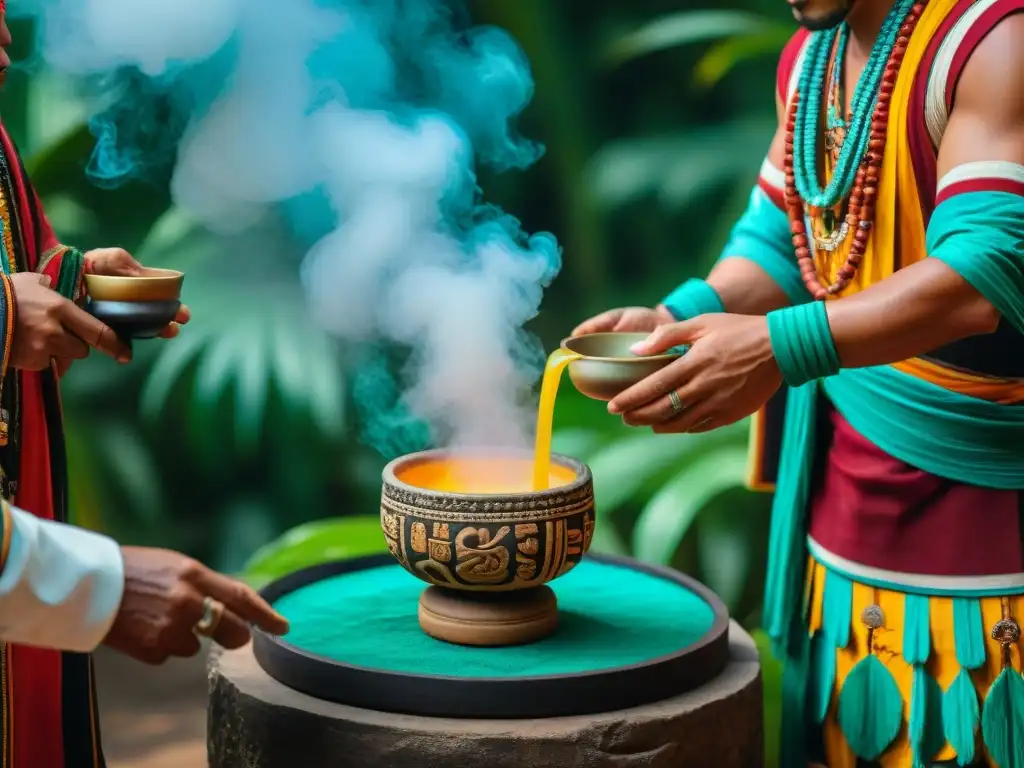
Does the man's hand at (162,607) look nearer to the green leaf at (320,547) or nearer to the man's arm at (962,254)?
the man's arm at (962,254)

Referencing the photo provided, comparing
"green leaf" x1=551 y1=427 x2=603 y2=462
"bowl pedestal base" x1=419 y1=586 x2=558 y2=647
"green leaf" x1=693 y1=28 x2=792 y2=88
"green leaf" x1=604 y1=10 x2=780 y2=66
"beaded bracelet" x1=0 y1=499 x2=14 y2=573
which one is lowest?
"green leaf" x1=551 y1=427 x2=603 y2=462

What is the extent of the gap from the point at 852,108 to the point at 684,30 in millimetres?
2347

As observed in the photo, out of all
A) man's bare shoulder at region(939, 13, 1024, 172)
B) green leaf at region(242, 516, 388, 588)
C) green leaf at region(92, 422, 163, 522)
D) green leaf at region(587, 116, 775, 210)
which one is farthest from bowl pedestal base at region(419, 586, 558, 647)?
green leaf at region(92, 422, 163, 522)

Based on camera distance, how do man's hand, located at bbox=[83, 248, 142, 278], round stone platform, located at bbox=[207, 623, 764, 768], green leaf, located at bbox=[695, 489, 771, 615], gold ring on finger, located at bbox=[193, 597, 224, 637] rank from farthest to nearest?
1. green leaf, located at bbox=[695, 489, 771, 615]
2. man's hand, located at bbox=[83, 248, 142, 278]
3. round stone platform, located at bbox=[207, 623, 764, 768]
4. gold ring on finger, located at bbox=[193, 597, 224, 637]

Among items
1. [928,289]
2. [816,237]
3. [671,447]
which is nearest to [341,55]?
[671,447]

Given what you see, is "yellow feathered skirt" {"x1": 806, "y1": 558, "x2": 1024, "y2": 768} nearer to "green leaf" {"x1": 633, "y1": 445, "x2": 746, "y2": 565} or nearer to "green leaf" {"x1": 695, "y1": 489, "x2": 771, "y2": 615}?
"green leaf" {"x1": 633, "y1": 445, "x2": 746, "y2": 565}

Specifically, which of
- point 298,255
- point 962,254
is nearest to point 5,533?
point 962,254

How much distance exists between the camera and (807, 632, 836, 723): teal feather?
2246 mm

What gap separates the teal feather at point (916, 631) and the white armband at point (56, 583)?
4.26 feet

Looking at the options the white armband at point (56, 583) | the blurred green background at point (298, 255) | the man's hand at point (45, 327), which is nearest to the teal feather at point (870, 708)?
the white armband at point (56, 583)

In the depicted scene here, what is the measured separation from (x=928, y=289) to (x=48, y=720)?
1674 millimetres

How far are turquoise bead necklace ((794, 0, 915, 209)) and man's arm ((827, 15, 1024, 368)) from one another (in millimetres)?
184

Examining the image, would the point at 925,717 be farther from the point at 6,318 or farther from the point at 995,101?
the point at 6,318

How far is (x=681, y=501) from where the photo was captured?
12.8 feet
